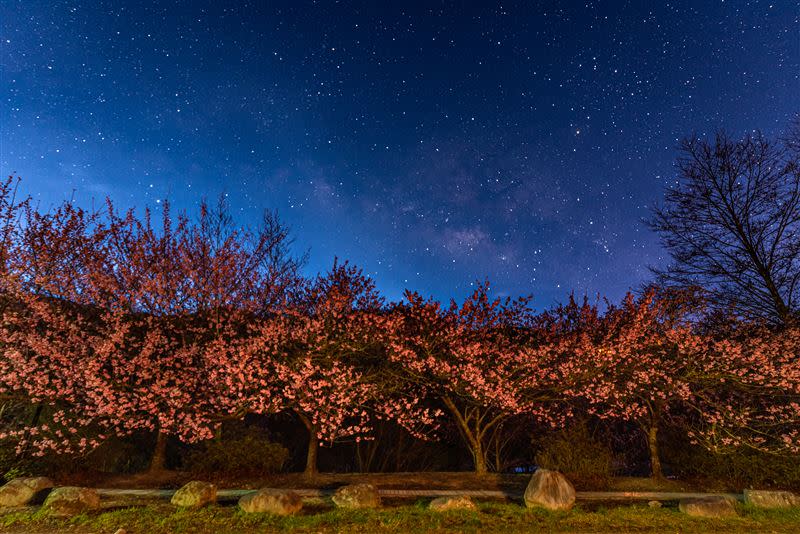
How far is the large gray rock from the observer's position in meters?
7.65

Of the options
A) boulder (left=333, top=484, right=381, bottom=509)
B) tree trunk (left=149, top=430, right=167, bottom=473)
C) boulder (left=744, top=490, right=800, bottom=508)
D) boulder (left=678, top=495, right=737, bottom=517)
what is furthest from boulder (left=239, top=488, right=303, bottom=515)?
boulder (left=744, top=490, right=800, bottom=508)

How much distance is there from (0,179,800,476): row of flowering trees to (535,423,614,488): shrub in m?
0.78

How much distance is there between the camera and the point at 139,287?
40.8 ft

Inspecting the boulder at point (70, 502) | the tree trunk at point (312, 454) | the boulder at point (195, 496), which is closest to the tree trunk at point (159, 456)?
the boulder at point (70, 502)

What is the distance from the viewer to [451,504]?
746 cm

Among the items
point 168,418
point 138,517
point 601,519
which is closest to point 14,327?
point 168,418

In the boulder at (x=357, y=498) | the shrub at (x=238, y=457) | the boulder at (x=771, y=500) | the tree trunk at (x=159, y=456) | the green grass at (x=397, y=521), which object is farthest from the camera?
the tree trunk at (x=159, y=456)

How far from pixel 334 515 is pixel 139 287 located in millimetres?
9118

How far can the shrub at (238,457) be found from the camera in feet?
33.9

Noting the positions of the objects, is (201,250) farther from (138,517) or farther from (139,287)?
(138,517)

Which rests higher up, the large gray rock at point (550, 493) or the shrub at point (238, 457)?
the shrub at point (238, 457)

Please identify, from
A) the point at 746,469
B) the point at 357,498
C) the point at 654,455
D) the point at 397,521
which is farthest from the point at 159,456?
the point at 746,469

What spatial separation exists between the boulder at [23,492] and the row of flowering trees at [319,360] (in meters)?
1.46

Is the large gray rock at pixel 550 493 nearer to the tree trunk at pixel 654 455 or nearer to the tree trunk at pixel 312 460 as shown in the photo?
the tree trunk at pixel 654 455
